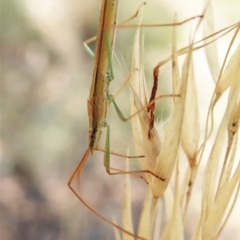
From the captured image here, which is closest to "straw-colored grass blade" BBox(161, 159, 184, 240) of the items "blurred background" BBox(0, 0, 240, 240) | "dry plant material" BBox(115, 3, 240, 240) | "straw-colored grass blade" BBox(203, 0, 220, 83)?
"dry plant material" BBox(115, 3, 240, 240)

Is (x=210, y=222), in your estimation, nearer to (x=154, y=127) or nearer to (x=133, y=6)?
(x=154, y=127)

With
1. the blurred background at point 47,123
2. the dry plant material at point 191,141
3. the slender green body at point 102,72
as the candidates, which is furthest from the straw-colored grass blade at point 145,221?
the blurred background at point 47,123

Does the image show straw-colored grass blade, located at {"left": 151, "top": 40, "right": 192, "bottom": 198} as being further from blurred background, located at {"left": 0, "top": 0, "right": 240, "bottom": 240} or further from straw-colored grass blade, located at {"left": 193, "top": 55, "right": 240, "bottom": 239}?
blurred background, located at {"left": 0, "top": 0, "right": 240, "bottom": 240}

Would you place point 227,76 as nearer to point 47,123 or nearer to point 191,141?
point 191,141

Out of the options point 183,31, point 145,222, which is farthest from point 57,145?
point 145,222

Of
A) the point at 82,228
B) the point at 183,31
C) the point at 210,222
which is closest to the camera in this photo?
the point at 210,222

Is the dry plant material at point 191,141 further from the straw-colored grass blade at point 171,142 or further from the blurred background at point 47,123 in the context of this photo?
the blurred background at point 47,123
